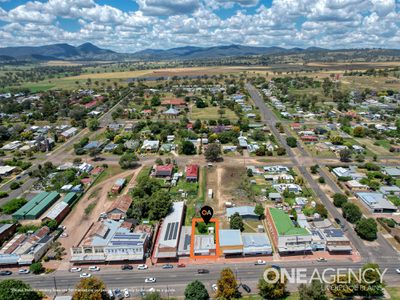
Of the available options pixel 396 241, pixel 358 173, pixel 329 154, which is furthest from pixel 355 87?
pixel 396 241

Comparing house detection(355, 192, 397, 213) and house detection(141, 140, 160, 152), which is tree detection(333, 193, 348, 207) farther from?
house detection(141, 140, 160, 152)

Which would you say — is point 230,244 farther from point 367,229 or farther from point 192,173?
point 192,173

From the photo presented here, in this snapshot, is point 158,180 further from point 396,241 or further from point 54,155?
point 396,241

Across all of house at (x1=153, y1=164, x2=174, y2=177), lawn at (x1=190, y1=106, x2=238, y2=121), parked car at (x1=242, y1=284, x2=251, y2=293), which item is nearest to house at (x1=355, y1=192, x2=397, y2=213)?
parked car at (x1=242, y1=284, x2=251, y2=293)

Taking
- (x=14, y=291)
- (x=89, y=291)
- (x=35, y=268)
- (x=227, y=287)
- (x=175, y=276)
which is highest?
(x=14, y=291)

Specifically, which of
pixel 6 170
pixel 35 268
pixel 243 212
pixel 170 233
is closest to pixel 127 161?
pixel 6 170

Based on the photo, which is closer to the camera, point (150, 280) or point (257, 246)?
point (150, 280)
